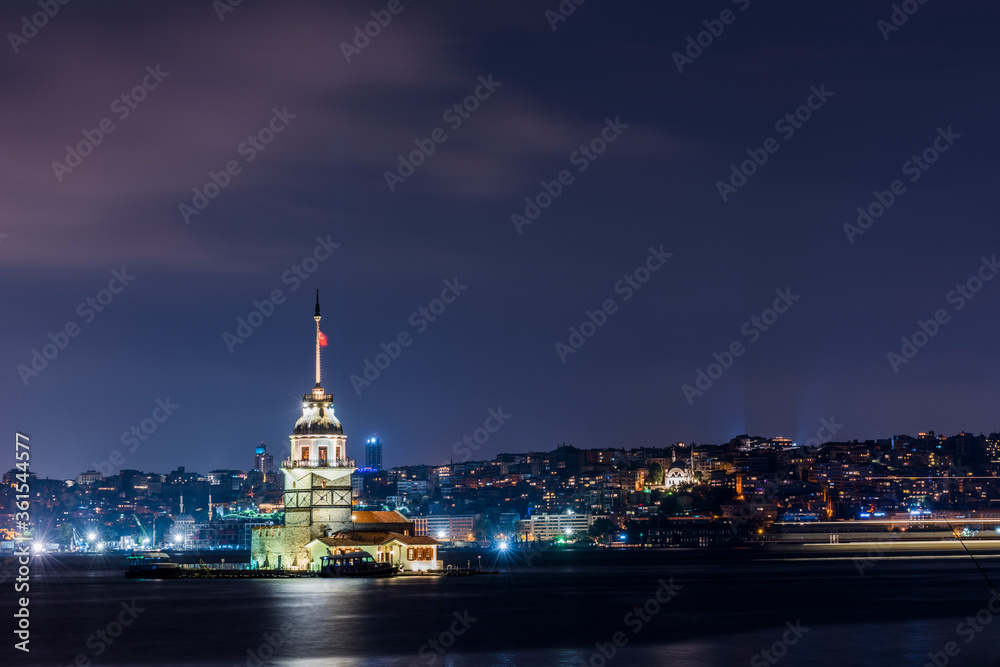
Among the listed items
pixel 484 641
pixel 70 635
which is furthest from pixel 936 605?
pixel 70 635

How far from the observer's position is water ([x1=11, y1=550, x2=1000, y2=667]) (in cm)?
5625

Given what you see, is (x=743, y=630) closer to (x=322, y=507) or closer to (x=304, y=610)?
(x=304, y=610)

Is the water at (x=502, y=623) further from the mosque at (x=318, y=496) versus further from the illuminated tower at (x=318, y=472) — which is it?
the illuminated tower at (x=318, y=472)

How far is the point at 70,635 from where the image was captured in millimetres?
66938

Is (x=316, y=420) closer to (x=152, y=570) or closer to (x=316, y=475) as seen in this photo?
(x=316, y=475)

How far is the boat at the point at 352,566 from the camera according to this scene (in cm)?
11088

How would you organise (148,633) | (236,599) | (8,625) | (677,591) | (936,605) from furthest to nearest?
(677,591)
(236,599)
(936,605)
(8,625)
(148,633)

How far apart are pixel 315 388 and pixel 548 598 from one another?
31176 millimetres

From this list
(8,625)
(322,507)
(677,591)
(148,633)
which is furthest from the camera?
(322,507)

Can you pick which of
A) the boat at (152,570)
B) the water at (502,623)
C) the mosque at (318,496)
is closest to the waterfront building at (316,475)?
the mosque at (318,496)

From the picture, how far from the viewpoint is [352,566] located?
112 m

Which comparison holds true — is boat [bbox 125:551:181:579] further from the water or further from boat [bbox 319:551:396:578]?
boat [bbox 319:551:396:578]

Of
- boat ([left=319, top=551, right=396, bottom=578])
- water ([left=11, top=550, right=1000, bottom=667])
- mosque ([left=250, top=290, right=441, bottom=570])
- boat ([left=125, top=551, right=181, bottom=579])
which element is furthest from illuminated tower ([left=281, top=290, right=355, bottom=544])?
boat ([left=125, top=551, right=181, bottom=579])

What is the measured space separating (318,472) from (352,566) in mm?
8258
